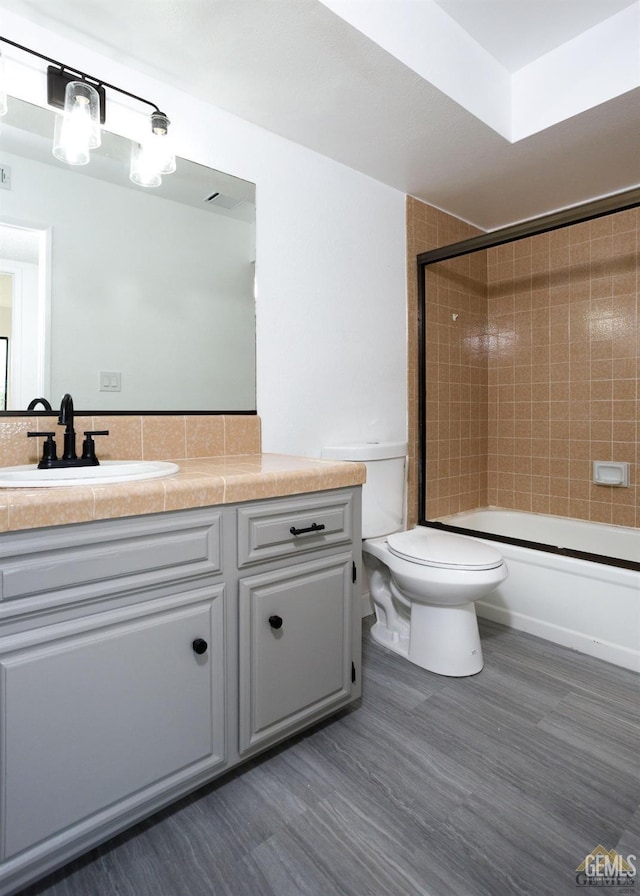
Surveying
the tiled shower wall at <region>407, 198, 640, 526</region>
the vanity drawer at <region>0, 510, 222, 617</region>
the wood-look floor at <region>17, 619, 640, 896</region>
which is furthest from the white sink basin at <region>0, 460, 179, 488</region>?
the tiled shower wall at <region>407, 198, 640, 526</region>

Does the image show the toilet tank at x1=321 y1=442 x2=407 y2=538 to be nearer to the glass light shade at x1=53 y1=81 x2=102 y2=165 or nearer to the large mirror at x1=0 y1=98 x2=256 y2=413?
the large mirror at x1=0 y1=98 x2=256 y2=413

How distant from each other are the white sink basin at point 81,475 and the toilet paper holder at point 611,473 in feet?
7.76

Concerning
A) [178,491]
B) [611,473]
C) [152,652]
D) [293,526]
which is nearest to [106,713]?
[152,652]

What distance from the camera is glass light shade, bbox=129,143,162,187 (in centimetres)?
164

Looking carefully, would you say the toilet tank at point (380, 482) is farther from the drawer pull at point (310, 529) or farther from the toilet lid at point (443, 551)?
the drawer pull at point (310, 529)

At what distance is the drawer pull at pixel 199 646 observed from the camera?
1.18 metres

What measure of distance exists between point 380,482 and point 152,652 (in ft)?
4.15

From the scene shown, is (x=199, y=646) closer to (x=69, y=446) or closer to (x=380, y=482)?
(x=69, y=446)

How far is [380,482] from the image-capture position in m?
2.17

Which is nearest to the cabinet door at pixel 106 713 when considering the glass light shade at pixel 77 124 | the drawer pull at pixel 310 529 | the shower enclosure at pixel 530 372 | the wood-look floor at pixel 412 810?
the wood-look floor at pixel 412 810

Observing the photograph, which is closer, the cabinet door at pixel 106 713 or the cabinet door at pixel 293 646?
the cabinet door at pixel 106 713

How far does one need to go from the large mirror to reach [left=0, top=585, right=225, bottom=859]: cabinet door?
2.55 ft

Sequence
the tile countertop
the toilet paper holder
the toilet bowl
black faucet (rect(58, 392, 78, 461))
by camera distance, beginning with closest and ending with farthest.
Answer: the tile countertop → black faucet (rect(58, 392, 78, 461)) → the toilet bowl → the toilet paper holder

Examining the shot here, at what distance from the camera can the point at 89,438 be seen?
4.66ft
